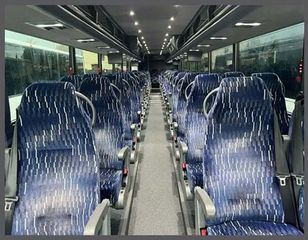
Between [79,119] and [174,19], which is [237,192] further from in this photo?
[174,19]

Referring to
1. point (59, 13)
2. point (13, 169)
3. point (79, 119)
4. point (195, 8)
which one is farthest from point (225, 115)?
point (195, 8)

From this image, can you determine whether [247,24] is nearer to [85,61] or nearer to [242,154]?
[242,154]

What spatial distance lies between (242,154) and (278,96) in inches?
58.0

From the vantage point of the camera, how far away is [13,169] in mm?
1875

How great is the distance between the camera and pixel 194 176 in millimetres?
2879

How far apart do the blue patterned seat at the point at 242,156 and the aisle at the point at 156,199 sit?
1028mm

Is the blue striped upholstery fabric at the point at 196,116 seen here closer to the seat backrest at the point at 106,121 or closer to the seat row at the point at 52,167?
the seat backrest at the point at 106,121

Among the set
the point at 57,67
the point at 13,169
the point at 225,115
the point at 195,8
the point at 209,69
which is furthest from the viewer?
the point at 209,69

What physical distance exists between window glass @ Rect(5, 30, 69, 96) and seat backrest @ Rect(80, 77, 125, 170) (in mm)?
1133

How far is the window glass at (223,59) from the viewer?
30.2 ft

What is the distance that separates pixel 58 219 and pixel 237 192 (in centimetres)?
109

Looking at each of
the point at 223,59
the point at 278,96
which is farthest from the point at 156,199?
the point at 223,59

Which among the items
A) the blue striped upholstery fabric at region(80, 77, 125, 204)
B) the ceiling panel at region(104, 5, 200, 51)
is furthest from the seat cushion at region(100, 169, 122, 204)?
the ceiling panel at region(104, 5, 200, 51)

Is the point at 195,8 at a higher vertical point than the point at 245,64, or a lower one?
higher
